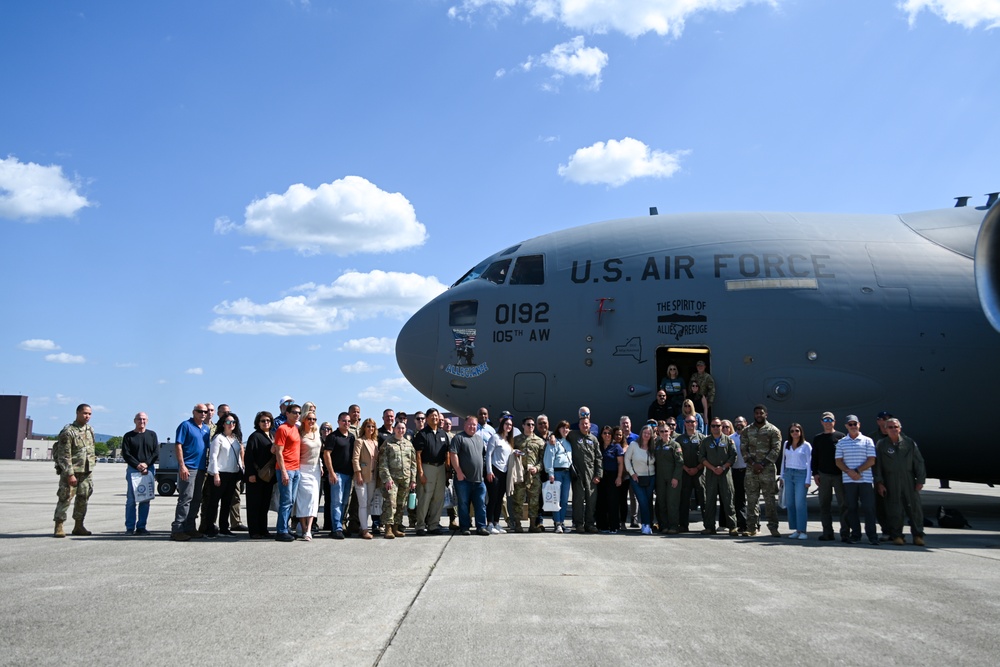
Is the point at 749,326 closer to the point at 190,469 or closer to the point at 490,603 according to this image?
the point at 490,603

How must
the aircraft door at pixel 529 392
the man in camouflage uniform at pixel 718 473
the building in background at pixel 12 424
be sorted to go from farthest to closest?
the building in background at pixel 12 424 < the aircraft door at pixel 529 392 < the man in camouflage uniform at pixel 718 473

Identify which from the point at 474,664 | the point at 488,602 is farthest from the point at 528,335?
the point at 474,664

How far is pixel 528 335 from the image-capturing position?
13.8 metres

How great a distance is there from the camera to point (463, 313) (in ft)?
47.3

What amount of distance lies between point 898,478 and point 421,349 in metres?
8.37

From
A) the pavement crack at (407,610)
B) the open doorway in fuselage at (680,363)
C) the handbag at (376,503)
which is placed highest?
the open doorway in fuselage at (680,363)

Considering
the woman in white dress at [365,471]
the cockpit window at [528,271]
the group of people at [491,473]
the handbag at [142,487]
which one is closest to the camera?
the group of people at [491,473]

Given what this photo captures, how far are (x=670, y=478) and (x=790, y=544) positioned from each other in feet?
6.74

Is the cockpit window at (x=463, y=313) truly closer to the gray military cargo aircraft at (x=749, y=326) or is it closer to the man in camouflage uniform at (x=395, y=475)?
the gray military cargo aircraft at (x=749, y=326)

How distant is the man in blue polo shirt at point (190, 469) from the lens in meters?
9.83

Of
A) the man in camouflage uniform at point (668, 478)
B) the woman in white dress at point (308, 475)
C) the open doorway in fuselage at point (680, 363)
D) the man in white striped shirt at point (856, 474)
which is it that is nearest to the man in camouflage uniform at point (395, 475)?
the woman in white dress at point (308, 475)

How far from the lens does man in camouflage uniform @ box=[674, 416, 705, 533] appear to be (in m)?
11.3

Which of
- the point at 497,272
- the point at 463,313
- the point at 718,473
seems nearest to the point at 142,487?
the point at 463,313

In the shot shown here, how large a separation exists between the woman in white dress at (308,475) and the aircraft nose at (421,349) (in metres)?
4.42
